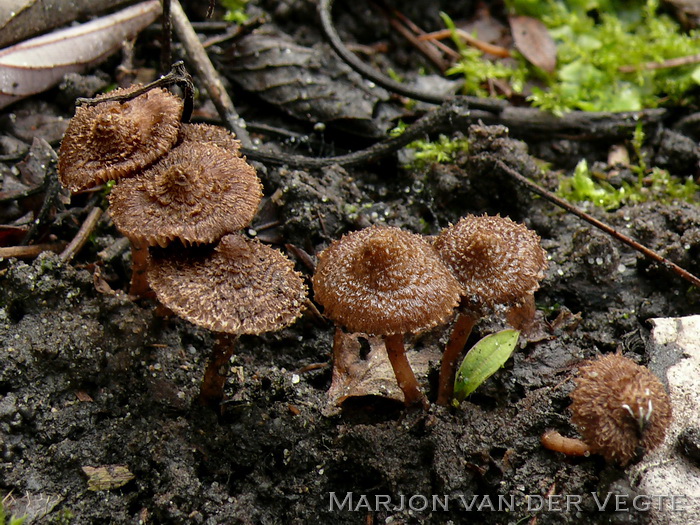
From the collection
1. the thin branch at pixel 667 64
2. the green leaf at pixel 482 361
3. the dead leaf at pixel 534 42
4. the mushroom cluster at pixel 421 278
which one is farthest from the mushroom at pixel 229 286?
the thin branch at pixel 667 64

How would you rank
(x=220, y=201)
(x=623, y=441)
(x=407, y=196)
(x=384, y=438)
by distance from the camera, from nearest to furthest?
(x=623, y=441)
(x=220, y=201)
(x=384, y=438)
(x=407, y=196)

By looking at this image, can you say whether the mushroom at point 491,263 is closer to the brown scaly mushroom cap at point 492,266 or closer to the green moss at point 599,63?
the brown scaly mushroom cap at point 492,266

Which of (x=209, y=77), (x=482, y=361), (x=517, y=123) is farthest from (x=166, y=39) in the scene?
(x=482, y=361)

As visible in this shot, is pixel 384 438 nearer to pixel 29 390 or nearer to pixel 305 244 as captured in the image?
pixel 305 244

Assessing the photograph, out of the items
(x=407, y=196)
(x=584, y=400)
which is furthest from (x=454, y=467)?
(x=407, y=196)

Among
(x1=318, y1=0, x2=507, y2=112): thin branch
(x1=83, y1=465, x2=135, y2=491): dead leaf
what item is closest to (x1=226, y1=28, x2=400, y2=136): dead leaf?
(x1=318, y1=0, x2=507, y2=112): thin branch

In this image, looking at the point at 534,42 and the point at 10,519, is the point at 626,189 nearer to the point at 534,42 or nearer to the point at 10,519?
the point at 534,42
